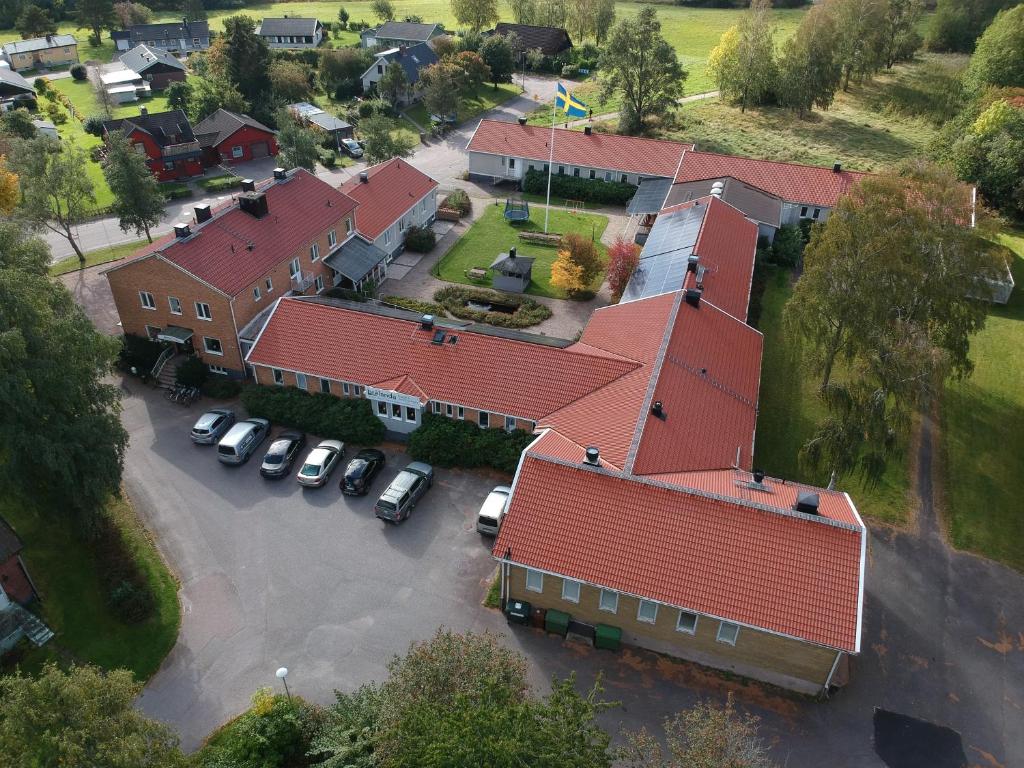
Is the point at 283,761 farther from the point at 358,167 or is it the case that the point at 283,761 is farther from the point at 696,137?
the point at 696,137

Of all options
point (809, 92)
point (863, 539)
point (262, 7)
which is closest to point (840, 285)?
point (863, 539)

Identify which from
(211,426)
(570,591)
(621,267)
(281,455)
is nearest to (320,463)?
(281,455)

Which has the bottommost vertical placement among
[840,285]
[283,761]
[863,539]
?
[283,761]

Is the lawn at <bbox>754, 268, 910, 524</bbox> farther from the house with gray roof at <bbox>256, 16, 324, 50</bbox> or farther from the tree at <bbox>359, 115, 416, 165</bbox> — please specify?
the house with gray roof at <bbox>256, 16, 324, 50</bbox>

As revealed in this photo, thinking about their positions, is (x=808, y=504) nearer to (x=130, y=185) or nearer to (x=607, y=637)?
Result: (x=607, y=637)

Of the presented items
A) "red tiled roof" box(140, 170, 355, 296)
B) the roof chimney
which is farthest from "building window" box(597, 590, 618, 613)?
the roof chimney

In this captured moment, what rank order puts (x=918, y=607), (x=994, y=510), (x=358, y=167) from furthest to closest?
(x=358, y=167), (x=994, y=510), (x=918, y=607)

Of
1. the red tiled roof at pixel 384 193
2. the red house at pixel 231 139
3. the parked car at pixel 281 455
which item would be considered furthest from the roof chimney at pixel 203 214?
the red house at pixel 231 139

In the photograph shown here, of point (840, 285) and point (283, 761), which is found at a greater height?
A: point (840, 285)
